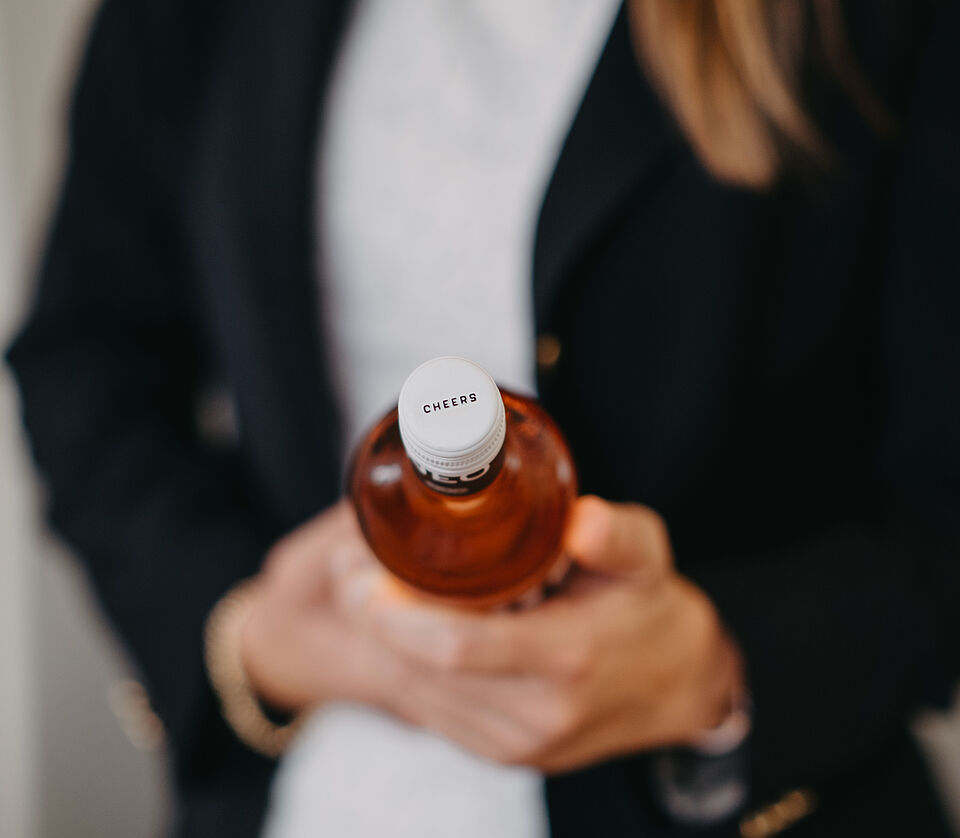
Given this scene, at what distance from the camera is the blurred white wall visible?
884mm

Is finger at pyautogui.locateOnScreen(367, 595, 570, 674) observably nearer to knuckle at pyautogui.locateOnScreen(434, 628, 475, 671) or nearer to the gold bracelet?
knuckle at pyautogui.locateOnScreen(434, 628, 475, 671)

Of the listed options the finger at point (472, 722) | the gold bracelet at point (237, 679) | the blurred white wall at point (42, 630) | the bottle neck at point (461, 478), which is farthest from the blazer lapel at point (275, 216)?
the blurred white wall at point (42, 630)

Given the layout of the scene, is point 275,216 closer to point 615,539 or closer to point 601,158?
point 601,158

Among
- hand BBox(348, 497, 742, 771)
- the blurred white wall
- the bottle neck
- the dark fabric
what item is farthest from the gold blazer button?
the blurred white wall

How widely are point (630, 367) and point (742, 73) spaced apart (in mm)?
190

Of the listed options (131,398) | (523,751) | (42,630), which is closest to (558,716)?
(523,751)

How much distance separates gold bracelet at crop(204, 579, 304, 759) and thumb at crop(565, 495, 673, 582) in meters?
0.29

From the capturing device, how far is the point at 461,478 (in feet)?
0.64

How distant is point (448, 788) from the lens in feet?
1.57

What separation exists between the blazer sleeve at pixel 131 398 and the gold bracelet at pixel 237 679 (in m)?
0.01

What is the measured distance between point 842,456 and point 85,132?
26.6 inches

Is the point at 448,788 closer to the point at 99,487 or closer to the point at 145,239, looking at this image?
the point at 99,487

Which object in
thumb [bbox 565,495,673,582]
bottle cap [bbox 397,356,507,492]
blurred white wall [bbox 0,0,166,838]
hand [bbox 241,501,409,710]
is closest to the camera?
bottle cap [bbox 397,356,507,492]

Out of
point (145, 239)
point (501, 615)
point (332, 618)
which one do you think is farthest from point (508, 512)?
point (145, 239)
